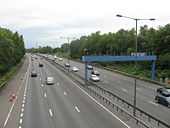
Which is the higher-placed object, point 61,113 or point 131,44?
point 131,44

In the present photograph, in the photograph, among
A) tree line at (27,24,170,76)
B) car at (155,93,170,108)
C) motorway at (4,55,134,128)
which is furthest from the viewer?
tree line at (27,24,170,76)

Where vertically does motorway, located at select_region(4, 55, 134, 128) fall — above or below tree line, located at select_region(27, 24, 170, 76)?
below

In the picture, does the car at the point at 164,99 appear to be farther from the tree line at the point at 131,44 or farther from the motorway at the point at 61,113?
the tree line at the point at 131,44

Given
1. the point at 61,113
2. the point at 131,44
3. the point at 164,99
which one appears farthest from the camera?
the point at 131,44

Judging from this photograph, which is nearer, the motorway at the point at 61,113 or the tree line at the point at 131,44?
the motorway at the point at 61,113

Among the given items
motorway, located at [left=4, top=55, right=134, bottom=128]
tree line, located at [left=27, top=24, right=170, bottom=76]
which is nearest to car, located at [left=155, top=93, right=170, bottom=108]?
motorway, located at [left=4, top=55, right=134, bottom=128]

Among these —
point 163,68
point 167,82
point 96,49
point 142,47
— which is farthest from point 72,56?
point 167,82

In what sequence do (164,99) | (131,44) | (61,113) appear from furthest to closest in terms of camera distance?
(131,44), (164,99), (61,113)

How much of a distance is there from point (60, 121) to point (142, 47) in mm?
63566

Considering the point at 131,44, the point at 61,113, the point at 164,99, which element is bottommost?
the point at 61,113

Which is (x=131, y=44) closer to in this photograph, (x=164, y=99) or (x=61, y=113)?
(x=164, y=99)

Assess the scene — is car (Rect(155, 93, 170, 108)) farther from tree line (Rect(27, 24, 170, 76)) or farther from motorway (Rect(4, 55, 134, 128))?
tree line (Rect(27, 24, 170, 76))

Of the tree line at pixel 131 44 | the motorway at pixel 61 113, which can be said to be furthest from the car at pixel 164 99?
the tree line at pixel 131 44

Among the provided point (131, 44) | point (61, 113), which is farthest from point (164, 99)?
point (131, 44)
